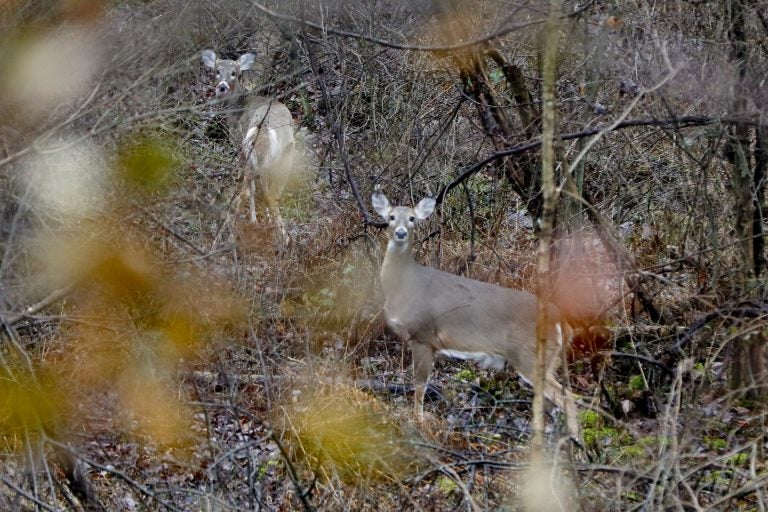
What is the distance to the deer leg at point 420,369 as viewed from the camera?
7.46m

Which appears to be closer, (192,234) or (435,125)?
(192,234)

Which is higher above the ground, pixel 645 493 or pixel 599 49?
pixel 599 49

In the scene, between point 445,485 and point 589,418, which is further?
point 589,418

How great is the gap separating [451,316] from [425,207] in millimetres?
838

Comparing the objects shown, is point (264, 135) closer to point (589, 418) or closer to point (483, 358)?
point (483, 358)

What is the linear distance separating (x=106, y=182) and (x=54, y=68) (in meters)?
0.79

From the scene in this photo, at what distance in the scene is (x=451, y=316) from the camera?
26.6 feet

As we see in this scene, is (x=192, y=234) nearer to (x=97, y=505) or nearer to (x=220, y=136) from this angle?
(x=97, y=505)

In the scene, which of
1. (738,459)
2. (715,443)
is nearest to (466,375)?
(715,443)

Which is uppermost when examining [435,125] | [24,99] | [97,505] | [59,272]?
[24,99]


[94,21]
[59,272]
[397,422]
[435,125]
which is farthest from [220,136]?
[59,272]

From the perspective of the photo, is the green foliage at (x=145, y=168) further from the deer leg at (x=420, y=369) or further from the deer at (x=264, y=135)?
the deer at (x=264, y=135)

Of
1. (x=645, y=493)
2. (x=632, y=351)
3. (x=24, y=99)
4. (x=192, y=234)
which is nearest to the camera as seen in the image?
(x=645, y=493)

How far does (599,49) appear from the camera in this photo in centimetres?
714
